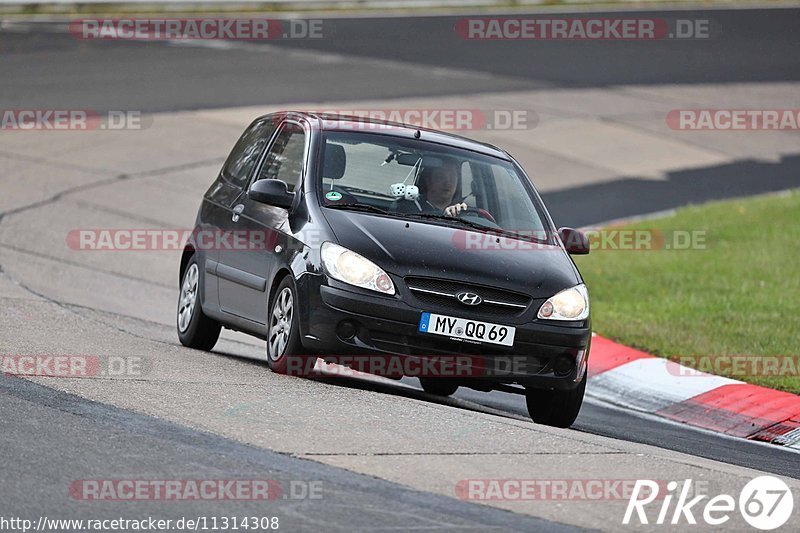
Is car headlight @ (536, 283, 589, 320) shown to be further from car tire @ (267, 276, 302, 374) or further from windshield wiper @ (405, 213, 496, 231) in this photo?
car tire @ (267, 276, 302, 374)

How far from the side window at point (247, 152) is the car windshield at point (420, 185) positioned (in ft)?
3.14

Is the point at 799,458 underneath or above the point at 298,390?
underneath

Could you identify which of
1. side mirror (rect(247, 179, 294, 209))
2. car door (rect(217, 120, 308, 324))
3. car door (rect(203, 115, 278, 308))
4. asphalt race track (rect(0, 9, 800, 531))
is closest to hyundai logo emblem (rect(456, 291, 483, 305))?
asphalt race track (rect(0, 9, 800, 531))

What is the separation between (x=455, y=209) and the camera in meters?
9.63

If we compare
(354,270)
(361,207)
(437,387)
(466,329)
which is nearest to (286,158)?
(361,207)

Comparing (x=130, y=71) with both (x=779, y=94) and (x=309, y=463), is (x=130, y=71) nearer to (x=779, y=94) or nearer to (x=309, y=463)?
(x=779, y=94)

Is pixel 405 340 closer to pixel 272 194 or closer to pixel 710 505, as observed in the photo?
pixel 272 194

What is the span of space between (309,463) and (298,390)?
1702 millimetres

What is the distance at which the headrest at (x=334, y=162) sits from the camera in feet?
31.6

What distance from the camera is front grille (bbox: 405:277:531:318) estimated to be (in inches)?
340

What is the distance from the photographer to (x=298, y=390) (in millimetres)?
8523

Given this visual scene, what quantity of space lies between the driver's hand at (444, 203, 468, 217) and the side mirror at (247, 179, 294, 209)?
983 millimetres

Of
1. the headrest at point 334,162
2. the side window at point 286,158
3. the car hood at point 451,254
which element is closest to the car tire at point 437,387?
the car hood at point 451,254

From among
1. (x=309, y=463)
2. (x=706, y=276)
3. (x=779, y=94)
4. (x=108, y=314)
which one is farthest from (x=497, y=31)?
(x=309, y=463)
